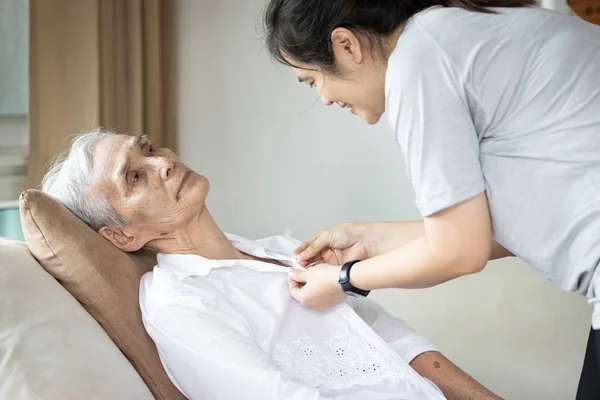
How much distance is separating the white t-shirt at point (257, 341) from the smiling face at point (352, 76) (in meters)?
0.55

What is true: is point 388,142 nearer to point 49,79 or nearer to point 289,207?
point 289,207

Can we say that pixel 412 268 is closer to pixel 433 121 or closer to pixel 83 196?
pixel 433 121

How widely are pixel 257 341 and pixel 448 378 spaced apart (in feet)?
1.70

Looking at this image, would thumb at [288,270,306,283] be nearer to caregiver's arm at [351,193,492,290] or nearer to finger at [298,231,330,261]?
finger at [298,231,330,261]

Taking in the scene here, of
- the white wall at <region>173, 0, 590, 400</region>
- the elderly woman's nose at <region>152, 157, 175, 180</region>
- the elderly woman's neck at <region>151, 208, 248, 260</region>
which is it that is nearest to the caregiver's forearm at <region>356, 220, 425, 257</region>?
the elderly woman's neck at <region>151, 208, 248, 260</region>

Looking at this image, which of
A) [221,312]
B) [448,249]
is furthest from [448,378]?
[448,249]

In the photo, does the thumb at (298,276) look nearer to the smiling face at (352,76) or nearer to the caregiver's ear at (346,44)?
the smiling face at (352,76)

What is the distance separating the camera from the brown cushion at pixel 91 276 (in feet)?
→ 5.29

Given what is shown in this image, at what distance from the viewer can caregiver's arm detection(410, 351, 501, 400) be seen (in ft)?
6.04

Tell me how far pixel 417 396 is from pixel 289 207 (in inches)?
71.1

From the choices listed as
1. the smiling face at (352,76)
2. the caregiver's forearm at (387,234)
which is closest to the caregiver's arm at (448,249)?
the smiling face at (352,76)

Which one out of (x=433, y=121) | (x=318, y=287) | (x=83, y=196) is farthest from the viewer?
(x=83, y=196)

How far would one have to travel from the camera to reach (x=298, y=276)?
1.70 metres

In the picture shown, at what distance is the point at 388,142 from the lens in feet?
10.4
